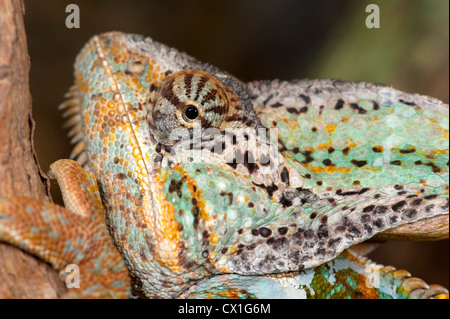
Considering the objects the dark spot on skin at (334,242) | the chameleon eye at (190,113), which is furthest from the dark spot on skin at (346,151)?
the chameleon eye at (190,113)

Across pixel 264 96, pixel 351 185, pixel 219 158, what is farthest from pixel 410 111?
pixel 219 158

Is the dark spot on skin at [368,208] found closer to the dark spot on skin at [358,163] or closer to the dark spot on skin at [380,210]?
the dark spot on skin at [380,210]

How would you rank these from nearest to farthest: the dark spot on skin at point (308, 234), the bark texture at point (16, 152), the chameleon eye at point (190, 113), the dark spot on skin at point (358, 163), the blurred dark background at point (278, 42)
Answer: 1. the bark texture at point (16, 152)
2. the chameleon eye at point (190, 113)
3. the dark spot on skin at point (308, 234)
4. the dark spot on skin at point (358, 163)
5. the blurred dark background at point (278, 42)

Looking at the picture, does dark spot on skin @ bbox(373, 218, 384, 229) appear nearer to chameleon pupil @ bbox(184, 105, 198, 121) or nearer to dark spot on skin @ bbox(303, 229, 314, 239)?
dark spot on skin @ bbox(303, 229, 314, 239)

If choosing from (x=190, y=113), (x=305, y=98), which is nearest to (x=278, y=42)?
(x=305, y=98)

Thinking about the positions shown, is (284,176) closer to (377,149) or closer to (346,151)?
(346,151)


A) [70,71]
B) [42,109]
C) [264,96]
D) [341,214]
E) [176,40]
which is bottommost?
[341,214]

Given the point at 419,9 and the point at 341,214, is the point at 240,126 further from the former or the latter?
the point at 419,9
